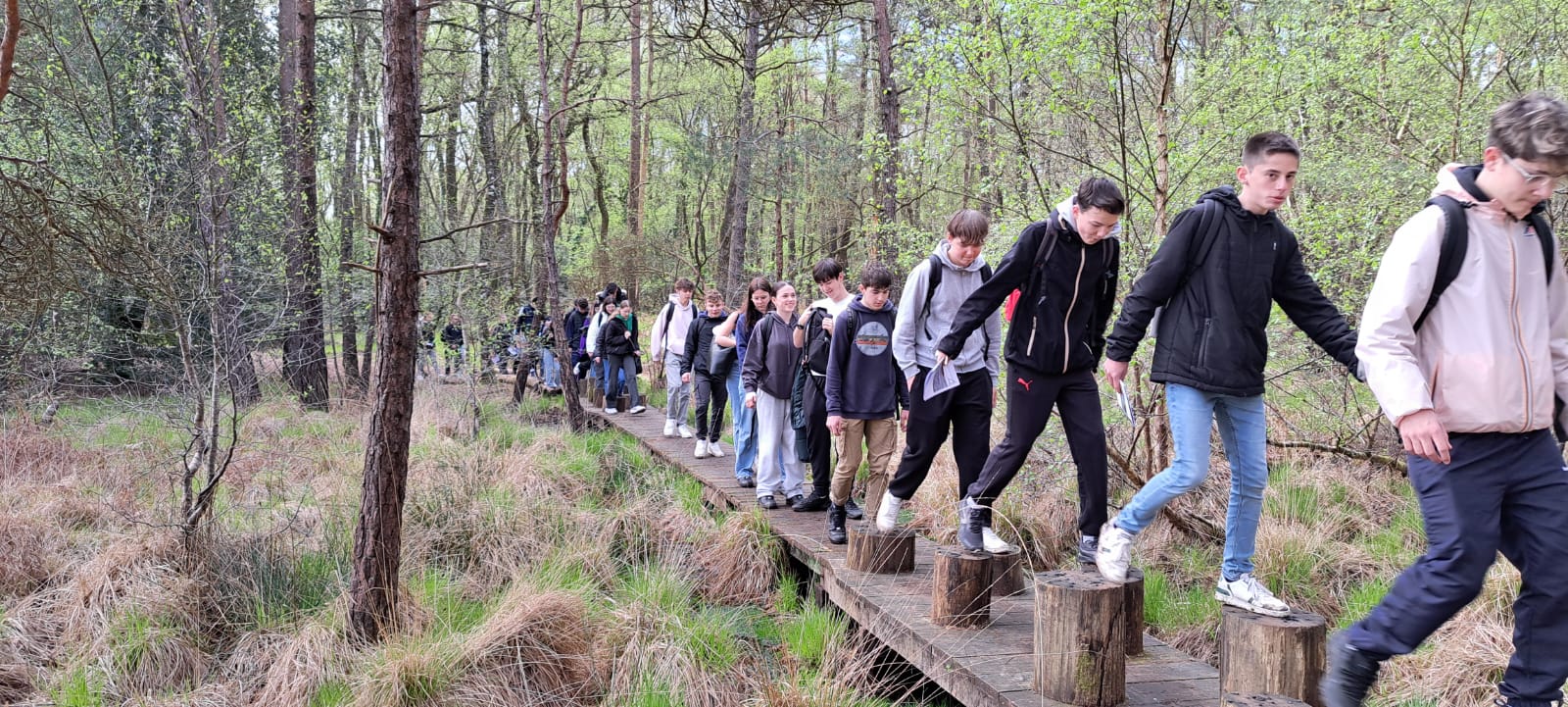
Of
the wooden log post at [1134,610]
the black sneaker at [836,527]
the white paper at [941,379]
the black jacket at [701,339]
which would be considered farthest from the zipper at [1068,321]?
the black jacket at [701,339]

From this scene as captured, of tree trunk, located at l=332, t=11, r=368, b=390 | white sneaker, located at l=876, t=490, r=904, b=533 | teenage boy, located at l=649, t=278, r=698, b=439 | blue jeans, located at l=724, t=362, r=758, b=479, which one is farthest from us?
tree trunk, located at l=332, t=11, r=368, b=390

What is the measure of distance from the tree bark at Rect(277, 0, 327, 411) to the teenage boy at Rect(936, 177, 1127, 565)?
9656 millimetres

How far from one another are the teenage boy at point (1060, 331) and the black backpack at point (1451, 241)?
136 cm

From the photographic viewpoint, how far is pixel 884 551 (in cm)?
487

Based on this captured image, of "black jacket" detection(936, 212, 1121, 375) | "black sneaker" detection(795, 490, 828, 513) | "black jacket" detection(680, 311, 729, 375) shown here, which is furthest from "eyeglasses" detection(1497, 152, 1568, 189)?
"black jacket" detection(680, 311, 729, 375)

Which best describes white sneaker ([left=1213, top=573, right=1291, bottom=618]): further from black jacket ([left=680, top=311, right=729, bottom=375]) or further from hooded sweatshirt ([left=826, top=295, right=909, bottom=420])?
black jacket ([left=680, top=311, right=729, bottom=375])

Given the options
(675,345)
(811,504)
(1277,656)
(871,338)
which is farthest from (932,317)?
(675,345)

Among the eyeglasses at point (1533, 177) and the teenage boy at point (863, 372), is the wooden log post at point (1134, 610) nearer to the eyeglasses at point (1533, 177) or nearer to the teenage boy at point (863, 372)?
the eyeglasses at point (1533, 177)

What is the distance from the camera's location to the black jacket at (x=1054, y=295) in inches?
153

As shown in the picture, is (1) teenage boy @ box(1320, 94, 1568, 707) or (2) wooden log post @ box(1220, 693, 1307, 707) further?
(2) wooden log post @ box(1220, 693, 1307, 707)

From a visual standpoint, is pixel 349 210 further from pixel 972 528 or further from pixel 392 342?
pixel 972 528

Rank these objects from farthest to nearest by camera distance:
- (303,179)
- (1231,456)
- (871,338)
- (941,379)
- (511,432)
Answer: (303,179) < (511,432) < (871,338) < (941,379) < (1231,456)

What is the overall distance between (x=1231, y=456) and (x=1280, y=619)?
611 millimetres

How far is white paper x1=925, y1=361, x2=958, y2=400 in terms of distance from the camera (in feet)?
14.1
